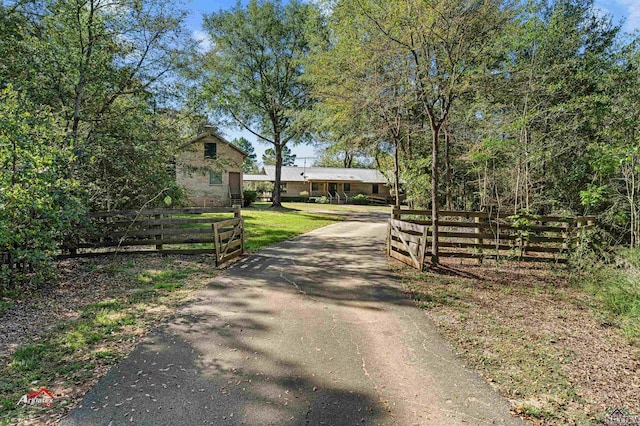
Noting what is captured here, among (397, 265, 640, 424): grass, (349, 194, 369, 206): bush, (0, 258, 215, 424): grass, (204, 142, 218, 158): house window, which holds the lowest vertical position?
(397, 265, 640, 424): grass

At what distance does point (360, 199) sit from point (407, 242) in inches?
1215

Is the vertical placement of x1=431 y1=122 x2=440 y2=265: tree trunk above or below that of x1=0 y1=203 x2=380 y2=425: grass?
above

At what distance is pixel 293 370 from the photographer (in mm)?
3441

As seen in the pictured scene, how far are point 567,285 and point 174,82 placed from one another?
11.3m

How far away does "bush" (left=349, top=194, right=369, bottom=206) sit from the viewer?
3899 centimetres

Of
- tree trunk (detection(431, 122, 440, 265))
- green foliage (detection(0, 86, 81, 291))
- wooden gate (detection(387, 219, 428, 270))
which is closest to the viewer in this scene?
green foliage (detection(0, 86, 81, 291))

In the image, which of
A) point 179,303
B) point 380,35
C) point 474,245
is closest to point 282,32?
point 380,35

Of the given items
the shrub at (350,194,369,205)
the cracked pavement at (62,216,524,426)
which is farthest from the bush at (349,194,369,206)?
the cracked pavement at (62,216,524,426)

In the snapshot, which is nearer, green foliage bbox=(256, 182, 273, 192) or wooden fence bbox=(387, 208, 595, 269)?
wooden fence bbox=(387, 208, 595, 269)

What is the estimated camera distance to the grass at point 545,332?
122 inches

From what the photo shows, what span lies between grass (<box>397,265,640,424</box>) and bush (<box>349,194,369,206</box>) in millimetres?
31548

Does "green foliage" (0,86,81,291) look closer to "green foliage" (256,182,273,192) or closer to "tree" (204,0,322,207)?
"tree" (204,0,322,207)

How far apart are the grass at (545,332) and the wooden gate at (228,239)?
164 inches

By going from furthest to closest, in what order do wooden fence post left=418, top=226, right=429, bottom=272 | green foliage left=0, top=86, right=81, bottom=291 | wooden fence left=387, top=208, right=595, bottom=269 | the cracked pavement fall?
wooden fence left=387, top=208, right=595, bottom=269 → wooden fence post left=418, top=226, right=429, bottom=272 → green foliage left=0, top=86, right=81, bottom=291 → the cracked pavement
